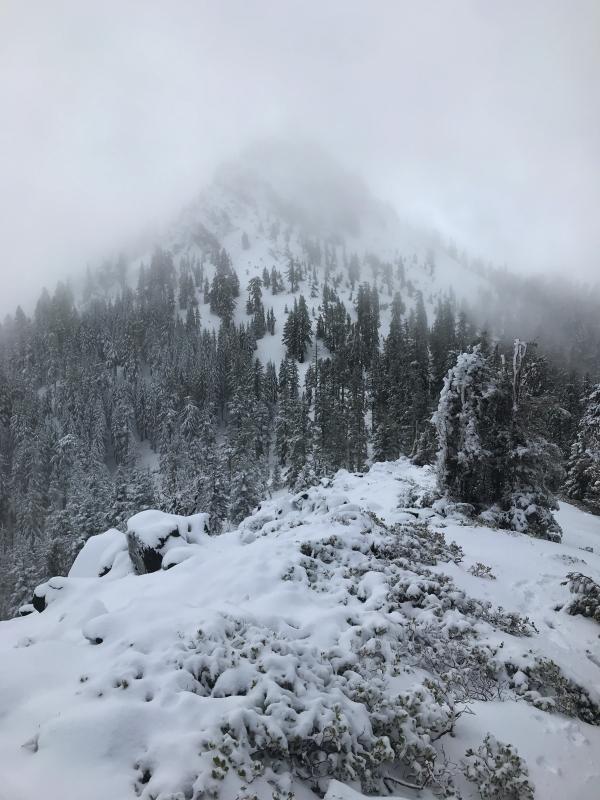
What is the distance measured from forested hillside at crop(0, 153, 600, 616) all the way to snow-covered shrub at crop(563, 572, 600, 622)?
735 cm

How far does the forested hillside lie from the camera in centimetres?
3647

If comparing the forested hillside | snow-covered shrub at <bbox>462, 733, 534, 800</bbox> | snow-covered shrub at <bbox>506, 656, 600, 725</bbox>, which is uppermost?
snow-covered shrub at <bbox>462, 733, 534, 800</bbox>

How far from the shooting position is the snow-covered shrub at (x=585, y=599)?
328 inches

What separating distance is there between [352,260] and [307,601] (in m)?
203

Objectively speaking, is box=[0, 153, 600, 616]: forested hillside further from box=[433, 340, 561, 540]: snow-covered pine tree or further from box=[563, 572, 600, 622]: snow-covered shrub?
box=[563, 572, 600, 622]: snow-covered shrub

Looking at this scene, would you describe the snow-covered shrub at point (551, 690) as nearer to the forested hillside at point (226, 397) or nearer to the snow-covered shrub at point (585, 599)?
the snow-covered shrub at point (585, 599)

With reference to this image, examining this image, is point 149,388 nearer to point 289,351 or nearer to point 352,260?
point 289,351

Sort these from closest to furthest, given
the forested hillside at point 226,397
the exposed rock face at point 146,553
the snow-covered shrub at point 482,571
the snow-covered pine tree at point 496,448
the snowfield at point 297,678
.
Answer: the snowfield at point 297,678
the snow-covered shrub at point 482,571
the exposed rock face at point 146,553
the snow-covered pine tree at point 496,448
the forested hillside at point 226,397

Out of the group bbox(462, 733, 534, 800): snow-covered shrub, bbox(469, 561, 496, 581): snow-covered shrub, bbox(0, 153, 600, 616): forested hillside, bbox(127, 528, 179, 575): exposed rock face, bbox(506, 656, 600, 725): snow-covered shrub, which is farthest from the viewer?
bbox(0, 153, 600, 616): forested hillside

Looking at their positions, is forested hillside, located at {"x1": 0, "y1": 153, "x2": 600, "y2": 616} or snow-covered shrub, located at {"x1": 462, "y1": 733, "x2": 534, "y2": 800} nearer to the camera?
snow-covered shrub, located at {"x1": 462, "y1": 733, "x2": 534, "y2": 800}

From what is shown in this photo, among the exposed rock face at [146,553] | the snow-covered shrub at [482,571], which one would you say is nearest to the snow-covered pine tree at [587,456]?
the snow-covered shrub at [482,571]

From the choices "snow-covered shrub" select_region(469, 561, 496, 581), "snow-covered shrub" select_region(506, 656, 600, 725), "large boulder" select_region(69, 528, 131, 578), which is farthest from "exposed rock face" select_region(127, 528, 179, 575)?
"snow-covered shrub" select_region(506, 656, 600, 725)

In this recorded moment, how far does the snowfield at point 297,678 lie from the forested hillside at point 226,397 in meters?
9.17

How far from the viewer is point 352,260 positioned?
648ft
